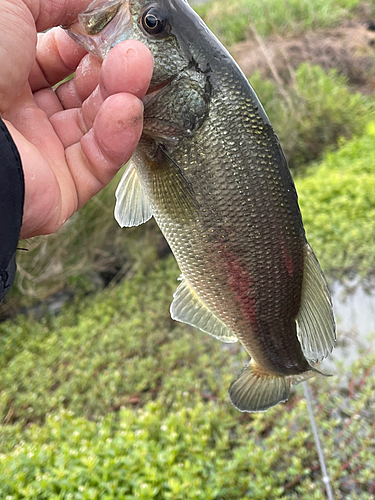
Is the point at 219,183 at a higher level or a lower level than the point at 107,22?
lower

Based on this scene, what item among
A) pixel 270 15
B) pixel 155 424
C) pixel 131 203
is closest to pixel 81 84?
pixel 131 203

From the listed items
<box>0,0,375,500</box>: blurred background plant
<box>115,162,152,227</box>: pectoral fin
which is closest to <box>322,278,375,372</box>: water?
<box>0,0,375,500</box>: blurred background plant

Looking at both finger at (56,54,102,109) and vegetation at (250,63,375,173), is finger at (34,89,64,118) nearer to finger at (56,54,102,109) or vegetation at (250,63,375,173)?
finger at (56,54,102,109)

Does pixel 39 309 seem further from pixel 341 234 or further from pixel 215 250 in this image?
pixel 215 250

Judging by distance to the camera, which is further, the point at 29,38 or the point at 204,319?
the point at 204,319

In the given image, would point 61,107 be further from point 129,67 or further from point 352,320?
point 352,320

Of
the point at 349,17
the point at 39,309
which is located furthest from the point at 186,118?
the point at 349,17
